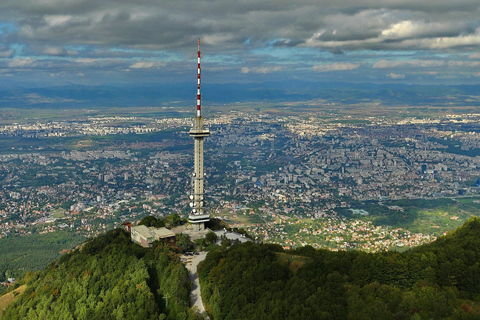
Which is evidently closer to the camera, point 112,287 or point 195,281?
point 112,287

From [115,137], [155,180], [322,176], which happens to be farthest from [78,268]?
[115,137]

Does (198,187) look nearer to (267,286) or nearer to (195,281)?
(195,281)

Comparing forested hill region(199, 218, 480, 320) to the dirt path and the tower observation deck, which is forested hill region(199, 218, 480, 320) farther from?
the tower observation deck

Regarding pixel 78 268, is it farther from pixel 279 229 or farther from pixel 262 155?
pixel 262 155

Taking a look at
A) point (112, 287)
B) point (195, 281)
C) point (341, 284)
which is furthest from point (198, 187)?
point (341, 284)

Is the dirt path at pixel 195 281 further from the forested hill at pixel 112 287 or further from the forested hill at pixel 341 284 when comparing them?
the forested hill at pixel 112 287

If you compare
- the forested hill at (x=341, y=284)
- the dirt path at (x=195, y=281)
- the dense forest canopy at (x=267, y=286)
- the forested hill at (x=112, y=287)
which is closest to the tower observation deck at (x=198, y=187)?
the dirt path at (x=195, y=281)

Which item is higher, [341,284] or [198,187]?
[198,187]
